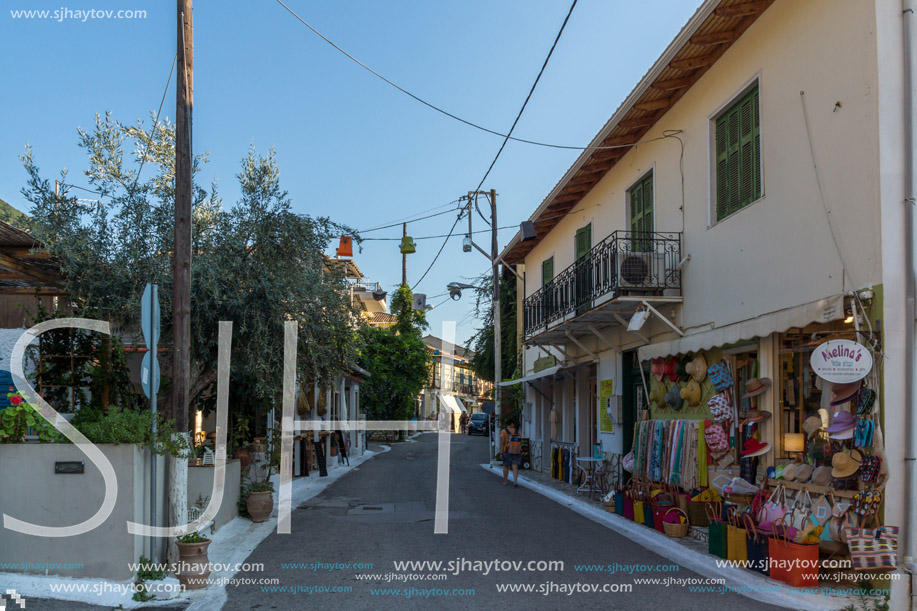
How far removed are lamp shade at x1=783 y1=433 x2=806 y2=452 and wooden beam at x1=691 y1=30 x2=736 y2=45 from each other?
5.39 metres

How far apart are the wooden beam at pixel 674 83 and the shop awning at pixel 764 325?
3934 mm

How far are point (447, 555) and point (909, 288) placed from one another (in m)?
5.72

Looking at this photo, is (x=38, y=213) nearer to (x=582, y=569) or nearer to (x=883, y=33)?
(x=582, y=569)

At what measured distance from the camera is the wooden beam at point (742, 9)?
9.98m

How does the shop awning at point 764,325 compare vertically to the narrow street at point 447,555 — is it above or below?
above

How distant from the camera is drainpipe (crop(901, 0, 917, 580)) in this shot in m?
7.19

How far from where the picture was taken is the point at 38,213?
10.7 m

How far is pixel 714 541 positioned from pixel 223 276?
7.31 meters

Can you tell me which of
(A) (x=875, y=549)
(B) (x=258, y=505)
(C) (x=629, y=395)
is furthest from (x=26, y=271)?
(C) (x=629, y=395)

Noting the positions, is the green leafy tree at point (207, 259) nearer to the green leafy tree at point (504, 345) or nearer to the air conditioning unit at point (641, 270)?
the air conditioning unit at point (641, 270)

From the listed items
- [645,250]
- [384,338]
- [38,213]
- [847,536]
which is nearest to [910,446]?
[847,536]

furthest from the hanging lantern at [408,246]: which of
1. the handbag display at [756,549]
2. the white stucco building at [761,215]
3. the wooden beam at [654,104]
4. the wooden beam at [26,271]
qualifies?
the handbag display at [756,549]

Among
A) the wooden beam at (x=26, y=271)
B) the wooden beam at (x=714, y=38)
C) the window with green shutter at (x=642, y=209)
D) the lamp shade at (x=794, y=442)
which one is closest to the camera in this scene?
the lamp shade at (x=794, y=442)

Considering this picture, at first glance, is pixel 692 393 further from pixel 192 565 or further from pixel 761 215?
pixel 192 565
